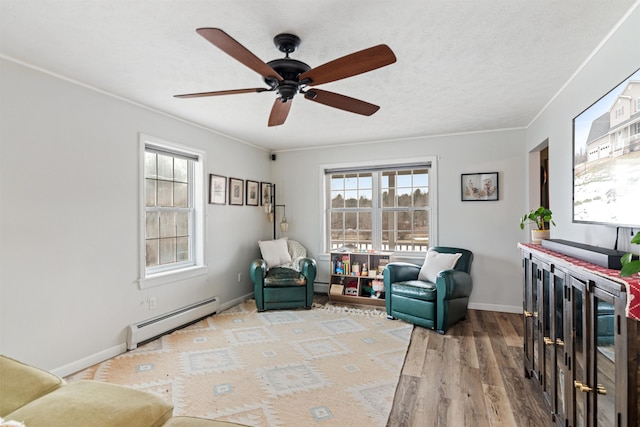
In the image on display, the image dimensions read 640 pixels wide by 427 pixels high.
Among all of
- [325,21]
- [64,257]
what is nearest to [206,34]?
[325,21]

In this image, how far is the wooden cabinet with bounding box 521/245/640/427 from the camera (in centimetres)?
119

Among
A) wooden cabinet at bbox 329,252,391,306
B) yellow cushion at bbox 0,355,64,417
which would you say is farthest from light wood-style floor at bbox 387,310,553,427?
yellow cushion at bbox 0,355,64,417

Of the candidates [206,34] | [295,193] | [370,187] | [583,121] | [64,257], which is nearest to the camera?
[206,34]

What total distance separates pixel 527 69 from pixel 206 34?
2.40 meters

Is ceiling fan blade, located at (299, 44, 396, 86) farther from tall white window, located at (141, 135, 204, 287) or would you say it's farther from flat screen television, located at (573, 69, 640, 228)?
tall white window, located at (141, 135, 204, 287)

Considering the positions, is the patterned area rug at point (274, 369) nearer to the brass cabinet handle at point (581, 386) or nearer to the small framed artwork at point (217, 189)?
the brass cabinet handle at point (581, 386)

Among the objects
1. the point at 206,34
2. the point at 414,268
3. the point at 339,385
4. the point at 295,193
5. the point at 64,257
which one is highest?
the point at 206,34

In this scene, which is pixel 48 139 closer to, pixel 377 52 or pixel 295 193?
pixel 377 52

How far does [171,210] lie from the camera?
3.83m

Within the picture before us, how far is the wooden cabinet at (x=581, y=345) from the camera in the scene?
1192 mm

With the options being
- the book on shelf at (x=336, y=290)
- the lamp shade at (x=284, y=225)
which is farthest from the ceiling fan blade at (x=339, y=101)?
the lamp shade at (x=284, y=225)

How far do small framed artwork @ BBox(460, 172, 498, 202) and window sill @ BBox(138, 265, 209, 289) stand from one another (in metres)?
3.67

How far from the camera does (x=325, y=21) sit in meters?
1.86

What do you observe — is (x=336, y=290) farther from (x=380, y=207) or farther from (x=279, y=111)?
(x=279, y=111)
